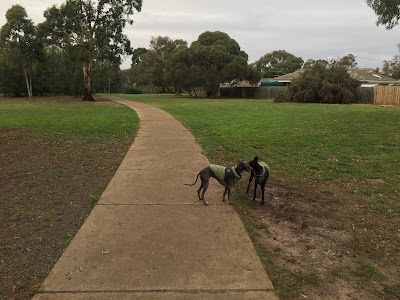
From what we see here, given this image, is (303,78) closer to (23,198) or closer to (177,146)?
(177,146)

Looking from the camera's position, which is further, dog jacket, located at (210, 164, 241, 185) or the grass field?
dog jacket, located at (210, 164, 241, 185)

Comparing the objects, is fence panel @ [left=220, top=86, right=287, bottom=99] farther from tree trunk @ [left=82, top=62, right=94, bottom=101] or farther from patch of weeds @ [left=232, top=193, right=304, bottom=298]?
patch of weeds @ [left=232, top=193, right=304, bottom=298]

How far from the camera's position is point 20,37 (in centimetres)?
3978

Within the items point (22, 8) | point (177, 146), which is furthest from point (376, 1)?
point (22, 8)

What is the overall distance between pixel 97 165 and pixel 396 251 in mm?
5589

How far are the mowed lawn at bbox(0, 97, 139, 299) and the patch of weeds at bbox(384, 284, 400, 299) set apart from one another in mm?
2939

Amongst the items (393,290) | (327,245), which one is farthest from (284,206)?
(393,290)

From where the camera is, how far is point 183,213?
4.94 metres

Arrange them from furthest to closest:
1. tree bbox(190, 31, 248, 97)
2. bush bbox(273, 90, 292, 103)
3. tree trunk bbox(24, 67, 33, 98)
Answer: tree trunk bbox(24, 67, 33, 98) → tree bbox(190, 31, 248, 97) → bush bbox(273, 90, 292, 103)

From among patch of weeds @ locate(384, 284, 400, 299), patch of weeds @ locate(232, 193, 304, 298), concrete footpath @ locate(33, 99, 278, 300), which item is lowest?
patch of weeds @ locate(384, 284, 400, 299)

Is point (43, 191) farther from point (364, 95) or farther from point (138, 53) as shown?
point (138, 53)

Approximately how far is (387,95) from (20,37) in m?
35.4

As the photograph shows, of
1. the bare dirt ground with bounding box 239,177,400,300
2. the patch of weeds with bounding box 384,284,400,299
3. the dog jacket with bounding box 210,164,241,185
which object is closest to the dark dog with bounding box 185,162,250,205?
the dog jacket with bounding box 210,164,241,185

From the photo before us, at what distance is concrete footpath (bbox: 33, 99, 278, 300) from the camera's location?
3.17m
